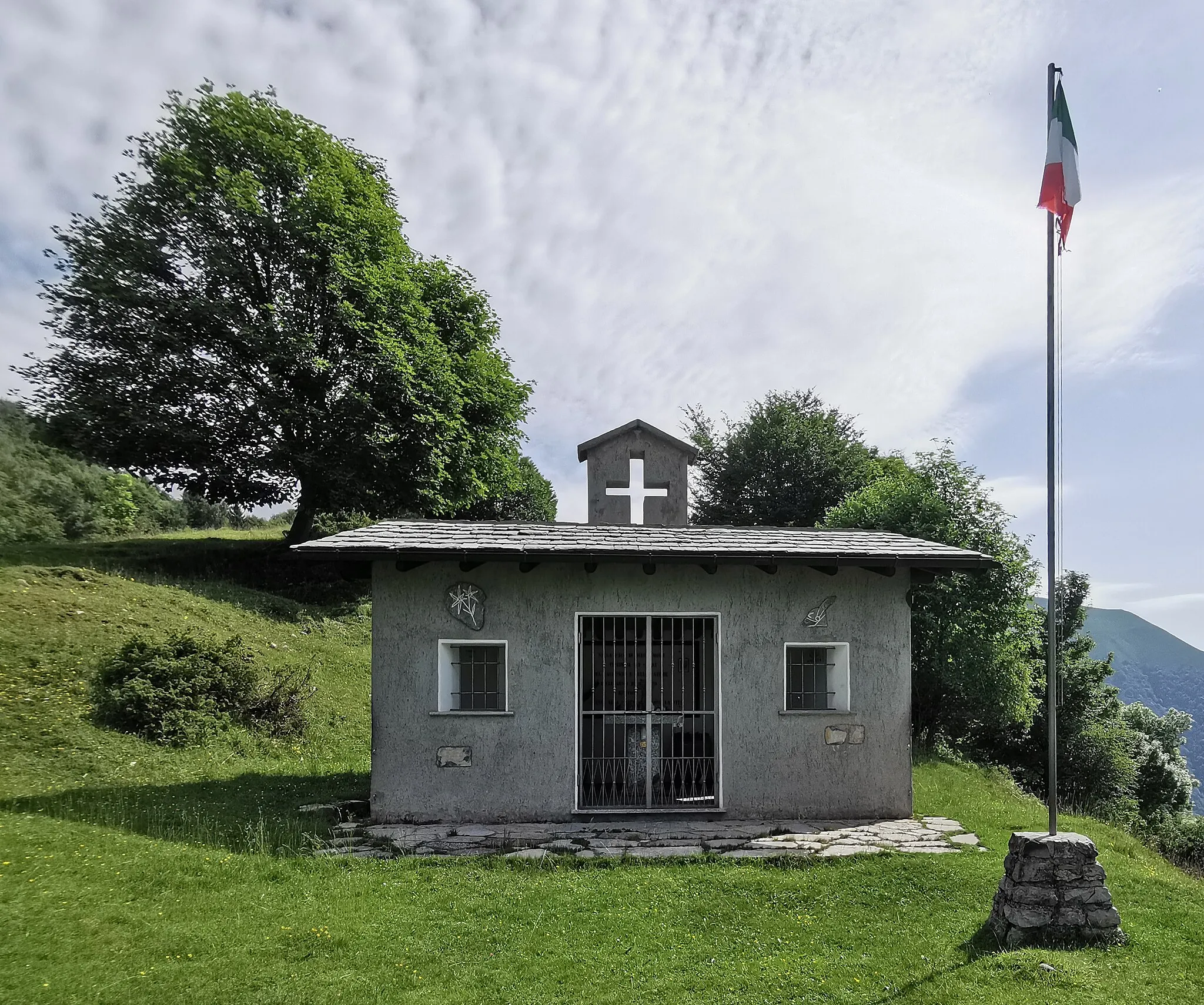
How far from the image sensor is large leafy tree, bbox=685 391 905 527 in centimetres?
2695

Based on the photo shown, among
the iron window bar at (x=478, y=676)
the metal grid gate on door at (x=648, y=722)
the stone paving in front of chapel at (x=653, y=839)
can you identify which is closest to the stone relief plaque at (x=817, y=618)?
the metal grid gate on door at (x=648, y=722)

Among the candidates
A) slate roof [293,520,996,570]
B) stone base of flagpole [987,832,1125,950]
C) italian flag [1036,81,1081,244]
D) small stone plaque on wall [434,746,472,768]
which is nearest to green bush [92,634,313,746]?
slate roof [293,520,996,570]

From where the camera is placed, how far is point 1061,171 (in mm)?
5820

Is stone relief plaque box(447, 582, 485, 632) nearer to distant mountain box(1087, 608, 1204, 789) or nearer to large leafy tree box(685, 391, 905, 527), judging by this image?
large leafy tree box(685, 391, 905, 527)

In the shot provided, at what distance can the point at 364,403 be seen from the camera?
18.8 m

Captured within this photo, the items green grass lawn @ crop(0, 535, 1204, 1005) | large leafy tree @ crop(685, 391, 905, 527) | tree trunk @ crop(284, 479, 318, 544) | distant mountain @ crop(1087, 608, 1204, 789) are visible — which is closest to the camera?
green grass lawn @ crop(0, 535, 1204, 1005)

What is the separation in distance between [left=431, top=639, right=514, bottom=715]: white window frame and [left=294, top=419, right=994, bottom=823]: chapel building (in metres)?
0.02

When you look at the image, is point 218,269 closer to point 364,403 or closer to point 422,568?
point 364,403

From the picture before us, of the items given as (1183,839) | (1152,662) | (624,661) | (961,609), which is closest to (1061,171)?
(624,661)

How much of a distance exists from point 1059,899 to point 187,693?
443 inches

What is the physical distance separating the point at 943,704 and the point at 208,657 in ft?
47.8

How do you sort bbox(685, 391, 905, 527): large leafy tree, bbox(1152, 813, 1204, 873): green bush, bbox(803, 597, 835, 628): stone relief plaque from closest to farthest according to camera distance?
1. bbox(803, 597, 835, 628): stone relief plaque
2. bbox(1152, 813, 1204, 873): green bush
3. bbox(685, 391, 905, 527): large leafy tree

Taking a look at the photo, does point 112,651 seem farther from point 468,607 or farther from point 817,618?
point 817,618

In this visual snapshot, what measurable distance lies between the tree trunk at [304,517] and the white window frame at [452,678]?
1347 centimetres
